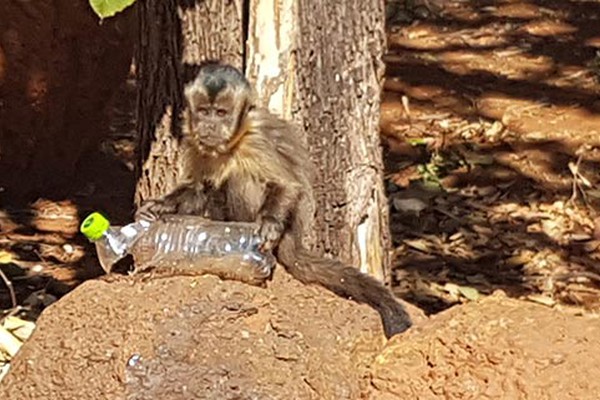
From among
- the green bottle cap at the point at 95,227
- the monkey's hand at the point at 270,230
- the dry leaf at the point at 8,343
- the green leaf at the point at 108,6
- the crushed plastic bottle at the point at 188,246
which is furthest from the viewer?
the dry leaf at the point at 8,343

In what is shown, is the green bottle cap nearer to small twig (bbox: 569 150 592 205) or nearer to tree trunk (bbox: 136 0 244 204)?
tree trunk (bbox: 136 0 244 204)

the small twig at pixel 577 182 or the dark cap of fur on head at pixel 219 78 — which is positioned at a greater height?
the dark cap of fur on head at pixel 219 78

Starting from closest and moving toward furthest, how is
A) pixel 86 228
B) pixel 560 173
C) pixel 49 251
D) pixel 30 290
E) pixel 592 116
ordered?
pixel 86 228
pixel 30 290
pixel 49 251
pixel 560 173
pixel 592 116

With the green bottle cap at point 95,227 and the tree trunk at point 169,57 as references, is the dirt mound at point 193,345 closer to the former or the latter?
the green bottle cap at point 95,227

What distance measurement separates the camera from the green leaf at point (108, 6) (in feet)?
14.9

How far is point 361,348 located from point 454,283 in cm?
381

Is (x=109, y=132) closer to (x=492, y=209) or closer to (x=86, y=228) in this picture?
(x=492, y=209)

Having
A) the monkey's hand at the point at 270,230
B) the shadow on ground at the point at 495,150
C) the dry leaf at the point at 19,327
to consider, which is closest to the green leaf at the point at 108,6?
the monkey's hand at the point at 270,230

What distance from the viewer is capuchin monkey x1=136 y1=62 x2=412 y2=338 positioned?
576 cm

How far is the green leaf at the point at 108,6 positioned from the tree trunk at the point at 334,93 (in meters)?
1.54

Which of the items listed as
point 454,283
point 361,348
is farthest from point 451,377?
point 454,283

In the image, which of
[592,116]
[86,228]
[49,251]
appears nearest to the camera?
[86,228]

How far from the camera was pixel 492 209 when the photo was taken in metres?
9.03

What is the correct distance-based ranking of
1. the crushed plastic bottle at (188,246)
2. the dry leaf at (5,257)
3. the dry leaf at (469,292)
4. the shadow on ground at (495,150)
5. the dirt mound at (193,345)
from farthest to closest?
the dry leaf at (5,257)
the shadow on ground at (495,150)
the dry leaf at (469,292)
the crushed plastic bottle at (188,246)
the dirt mound at (193,345)
